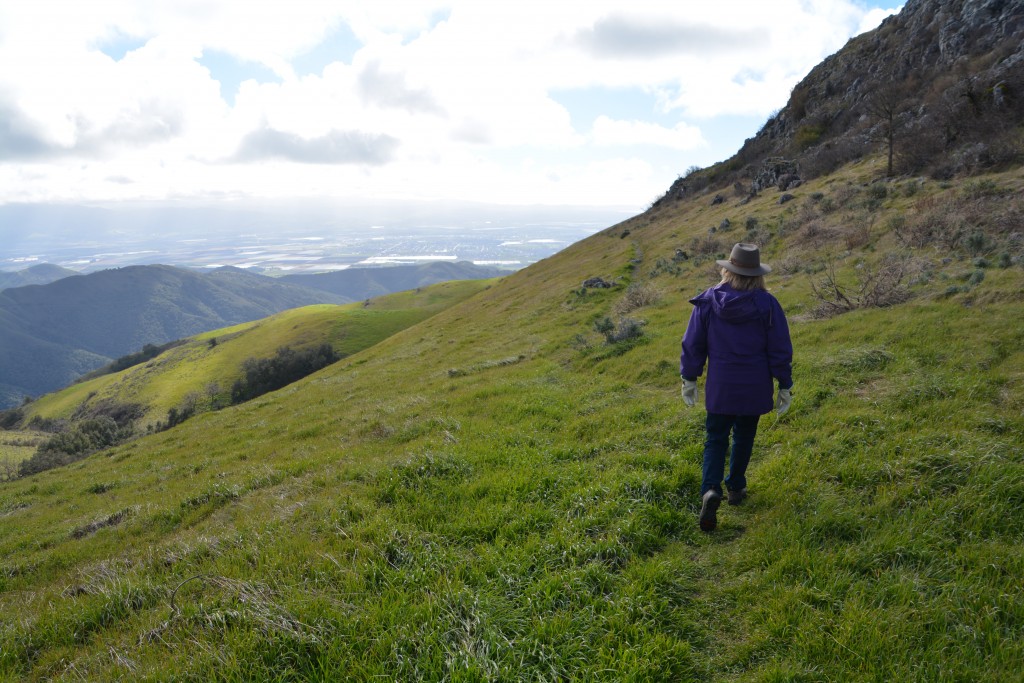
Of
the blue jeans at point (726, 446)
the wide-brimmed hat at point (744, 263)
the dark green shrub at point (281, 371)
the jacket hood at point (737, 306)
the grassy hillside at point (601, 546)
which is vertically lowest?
the dark green shrub at point (281, 371)

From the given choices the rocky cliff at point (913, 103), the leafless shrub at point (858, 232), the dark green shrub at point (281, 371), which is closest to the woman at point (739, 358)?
the leafless shrub at point (858, 232)

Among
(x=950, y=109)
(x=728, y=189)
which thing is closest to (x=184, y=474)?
(x=950, y=109)

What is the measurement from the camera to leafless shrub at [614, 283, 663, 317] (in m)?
21.8

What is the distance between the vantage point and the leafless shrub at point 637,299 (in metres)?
21.8

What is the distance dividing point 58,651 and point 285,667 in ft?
8.55

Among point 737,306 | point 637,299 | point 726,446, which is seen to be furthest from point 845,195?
point 726,446

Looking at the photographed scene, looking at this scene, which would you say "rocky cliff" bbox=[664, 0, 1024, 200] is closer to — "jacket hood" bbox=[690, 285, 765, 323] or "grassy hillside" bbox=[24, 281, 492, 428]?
"jacket hood" bbox=[690, 285, 765, 323]

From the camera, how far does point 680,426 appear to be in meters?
8.34

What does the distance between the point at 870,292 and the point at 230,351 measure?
112 m

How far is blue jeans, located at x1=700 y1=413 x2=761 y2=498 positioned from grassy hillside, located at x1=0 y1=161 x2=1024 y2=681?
1.50ft

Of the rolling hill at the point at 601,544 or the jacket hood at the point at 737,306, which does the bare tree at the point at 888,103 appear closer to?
the rolling hill at the point at 601,544

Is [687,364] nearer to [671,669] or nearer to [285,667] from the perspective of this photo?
[671,669]

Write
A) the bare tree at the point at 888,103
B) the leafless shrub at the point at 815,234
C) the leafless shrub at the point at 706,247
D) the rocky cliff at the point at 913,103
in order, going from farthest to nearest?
the bare tree at the point at 888,103
the leafless shrub at the point at 706,247
the rocky cliff at the point at 913,103
the leafless shrub at the point at 815,234

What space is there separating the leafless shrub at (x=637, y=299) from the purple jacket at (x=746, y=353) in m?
15.7
